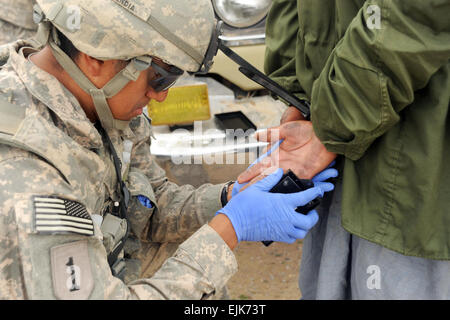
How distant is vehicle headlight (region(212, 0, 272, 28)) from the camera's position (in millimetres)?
2139

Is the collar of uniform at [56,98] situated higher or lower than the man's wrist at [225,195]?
higher

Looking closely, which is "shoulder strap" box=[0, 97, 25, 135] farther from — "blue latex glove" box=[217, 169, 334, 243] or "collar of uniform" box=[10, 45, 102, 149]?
"blue latex glove" box=[217, 169, 334, 243]

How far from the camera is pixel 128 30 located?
1.23 metres

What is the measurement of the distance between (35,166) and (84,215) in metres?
0.18

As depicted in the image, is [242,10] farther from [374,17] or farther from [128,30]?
[374,17]

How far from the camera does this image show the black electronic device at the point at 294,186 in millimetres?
1397

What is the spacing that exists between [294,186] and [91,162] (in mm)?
627

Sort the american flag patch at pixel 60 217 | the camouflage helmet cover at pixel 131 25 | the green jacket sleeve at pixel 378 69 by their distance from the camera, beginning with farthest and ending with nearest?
the camouflage helmet cover at pixel 131 25
the american flag patch at pixel 60 217
the green jacket sleeve at pixel 378 69

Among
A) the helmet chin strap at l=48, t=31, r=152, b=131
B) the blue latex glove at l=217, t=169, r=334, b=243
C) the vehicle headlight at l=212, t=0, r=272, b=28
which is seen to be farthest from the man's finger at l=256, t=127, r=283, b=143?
the vehicle headlight at l=212, t=0, r=272, b=28

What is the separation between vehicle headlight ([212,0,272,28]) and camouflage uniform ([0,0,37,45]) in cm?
109

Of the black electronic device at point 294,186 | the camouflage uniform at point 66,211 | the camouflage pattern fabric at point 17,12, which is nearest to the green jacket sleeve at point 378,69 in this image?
the black electronic device at point 294,186

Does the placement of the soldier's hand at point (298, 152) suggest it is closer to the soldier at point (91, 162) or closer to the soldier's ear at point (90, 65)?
the soldier at point (91, 162)

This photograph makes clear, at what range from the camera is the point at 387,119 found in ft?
3.45

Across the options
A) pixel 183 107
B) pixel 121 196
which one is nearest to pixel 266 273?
pixel 183 107
